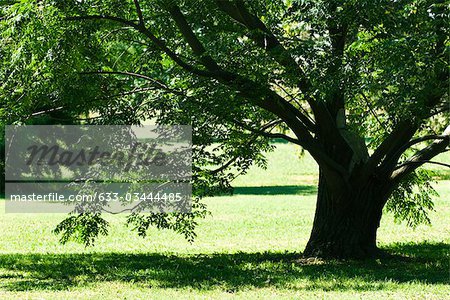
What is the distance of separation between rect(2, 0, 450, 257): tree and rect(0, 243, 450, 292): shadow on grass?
26.9 inches

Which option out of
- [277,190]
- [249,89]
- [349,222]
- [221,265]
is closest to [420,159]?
[349,222]

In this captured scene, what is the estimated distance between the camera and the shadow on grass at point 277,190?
3056 centimetres

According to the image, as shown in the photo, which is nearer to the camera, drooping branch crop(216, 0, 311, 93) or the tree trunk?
drooping branch crop(216, 0, 311, 93)

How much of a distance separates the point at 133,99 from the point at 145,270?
268 centimetres

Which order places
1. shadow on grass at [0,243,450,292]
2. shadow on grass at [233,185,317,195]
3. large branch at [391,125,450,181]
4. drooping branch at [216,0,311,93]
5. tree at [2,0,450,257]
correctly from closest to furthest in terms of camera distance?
tree at [2,0,450,257] < shadow on grass at [0,243,450,292] < drooping branch at [216,0,311,93] < large branch at [391,125,450,181] < shadow on grass at [233,185,317,195]

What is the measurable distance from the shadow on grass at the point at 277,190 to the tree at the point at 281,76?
17.9m

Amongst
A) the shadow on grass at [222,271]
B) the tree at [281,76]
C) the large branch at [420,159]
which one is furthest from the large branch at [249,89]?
the shadow on grass at [222,271]

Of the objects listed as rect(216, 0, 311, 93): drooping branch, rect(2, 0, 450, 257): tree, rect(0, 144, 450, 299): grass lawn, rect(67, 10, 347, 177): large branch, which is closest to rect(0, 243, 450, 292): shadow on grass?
rect(0, 144, 450, 299): grass lawn

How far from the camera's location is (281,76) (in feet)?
32.7

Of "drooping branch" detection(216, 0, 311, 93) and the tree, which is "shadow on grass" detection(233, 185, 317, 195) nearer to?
the tree

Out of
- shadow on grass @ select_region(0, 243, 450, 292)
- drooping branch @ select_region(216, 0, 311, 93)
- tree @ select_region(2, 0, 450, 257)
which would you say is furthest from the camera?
drooping branch @ select_region(216, 0, 311, 93)

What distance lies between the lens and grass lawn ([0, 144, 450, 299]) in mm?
8695

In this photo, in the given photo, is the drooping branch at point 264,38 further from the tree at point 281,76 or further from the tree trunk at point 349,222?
the tree trunk at point 349,222

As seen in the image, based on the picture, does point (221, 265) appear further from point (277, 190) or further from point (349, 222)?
point (277, 190)
